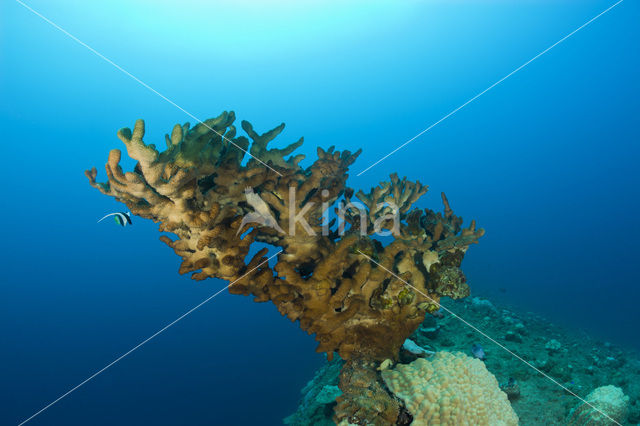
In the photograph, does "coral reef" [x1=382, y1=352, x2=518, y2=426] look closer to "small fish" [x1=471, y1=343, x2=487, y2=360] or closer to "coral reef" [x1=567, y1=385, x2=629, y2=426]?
"coral reef" [x1=567, y1=385, x2=629, y2=426]

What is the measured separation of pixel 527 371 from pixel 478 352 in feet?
2.38

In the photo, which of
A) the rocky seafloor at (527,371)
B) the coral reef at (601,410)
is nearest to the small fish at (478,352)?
the rocky seafloor at (527,371)

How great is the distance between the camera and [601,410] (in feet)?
11.8

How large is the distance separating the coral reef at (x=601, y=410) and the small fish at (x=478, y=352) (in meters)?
1.38

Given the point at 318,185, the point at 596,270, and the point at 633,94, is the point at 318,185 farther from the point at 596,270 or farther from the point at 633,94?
the point at 633,94

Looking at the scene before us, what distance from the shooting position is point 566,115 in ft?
280

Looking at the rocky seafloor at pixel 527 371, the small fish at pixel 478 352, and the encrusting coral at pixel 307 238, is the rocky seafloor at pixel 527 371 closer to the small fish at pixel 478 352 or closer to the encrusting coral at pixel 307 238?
the small fish at pixel 478 352

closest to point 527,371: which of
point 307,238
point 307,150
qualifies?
point 307,238

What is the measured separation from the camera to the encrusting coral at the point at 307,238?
2.56m

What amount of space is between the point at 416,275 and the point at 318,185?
182 centimetres

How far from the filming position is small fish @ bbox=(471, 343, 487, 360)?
5.07m

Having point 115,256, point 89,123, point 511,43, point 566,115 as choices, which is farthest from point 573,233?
point 89,123

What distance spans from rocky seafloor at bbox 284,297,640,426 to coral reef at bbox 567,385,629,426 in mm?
184

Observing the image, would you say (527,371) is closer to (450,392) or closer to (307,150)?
(450,392)
